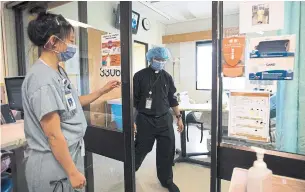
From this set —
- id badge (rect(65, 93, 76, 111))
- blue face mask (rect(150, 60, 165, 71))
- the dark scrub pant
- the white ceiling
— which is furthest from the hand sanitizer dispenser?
the white ceiling

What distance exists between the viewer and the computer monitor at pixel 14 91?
2.23 meters

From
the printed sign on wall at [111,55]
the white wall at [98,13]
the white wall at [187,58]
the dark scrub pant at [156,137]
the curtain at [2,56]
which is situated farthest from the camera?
the white wall at [187,58]

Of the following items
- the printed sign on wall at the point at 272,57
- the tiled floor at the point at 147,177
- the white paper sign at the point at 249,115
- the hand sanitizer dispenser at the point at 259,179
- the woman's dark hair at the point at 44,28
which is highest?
the woman's dark hair at the point at 44,28

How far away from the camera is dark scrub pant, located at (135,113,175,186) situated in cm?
236

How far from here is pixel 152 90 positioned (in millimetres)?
2391

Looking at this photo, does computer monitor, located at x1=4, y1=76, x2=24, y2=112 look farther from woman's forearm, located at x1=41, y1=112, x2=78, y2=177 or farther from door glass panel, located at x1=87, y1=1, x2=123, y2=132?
woman's forearm, located at x1=41, y1=112, x2=78, y2=177

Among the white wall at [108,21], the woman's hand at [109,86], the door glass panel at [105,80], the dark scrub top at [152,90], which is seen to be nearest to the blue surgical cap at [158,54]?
the dark scrub top at [152,90]

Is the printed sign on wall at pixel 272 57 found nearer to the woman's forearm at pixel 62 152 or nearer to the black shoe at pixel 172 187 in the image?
the woman's forearm at pixel 62 152

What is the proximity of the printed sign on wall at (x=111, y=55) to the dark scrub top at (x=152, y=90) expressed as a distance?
60 centimetres

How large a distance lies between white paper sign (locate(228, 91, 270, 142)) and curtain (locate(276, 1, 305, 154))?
7 cm

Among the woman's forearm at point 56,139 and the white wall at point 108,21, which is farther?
the white wall at point 108,21

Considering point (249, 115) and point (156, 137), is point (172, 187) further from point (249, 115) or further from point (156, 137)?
point (249, 115)

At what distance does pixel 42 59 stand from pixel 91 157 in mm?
1267

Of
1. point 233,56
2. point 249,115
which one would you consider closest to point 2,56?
point 233,56
